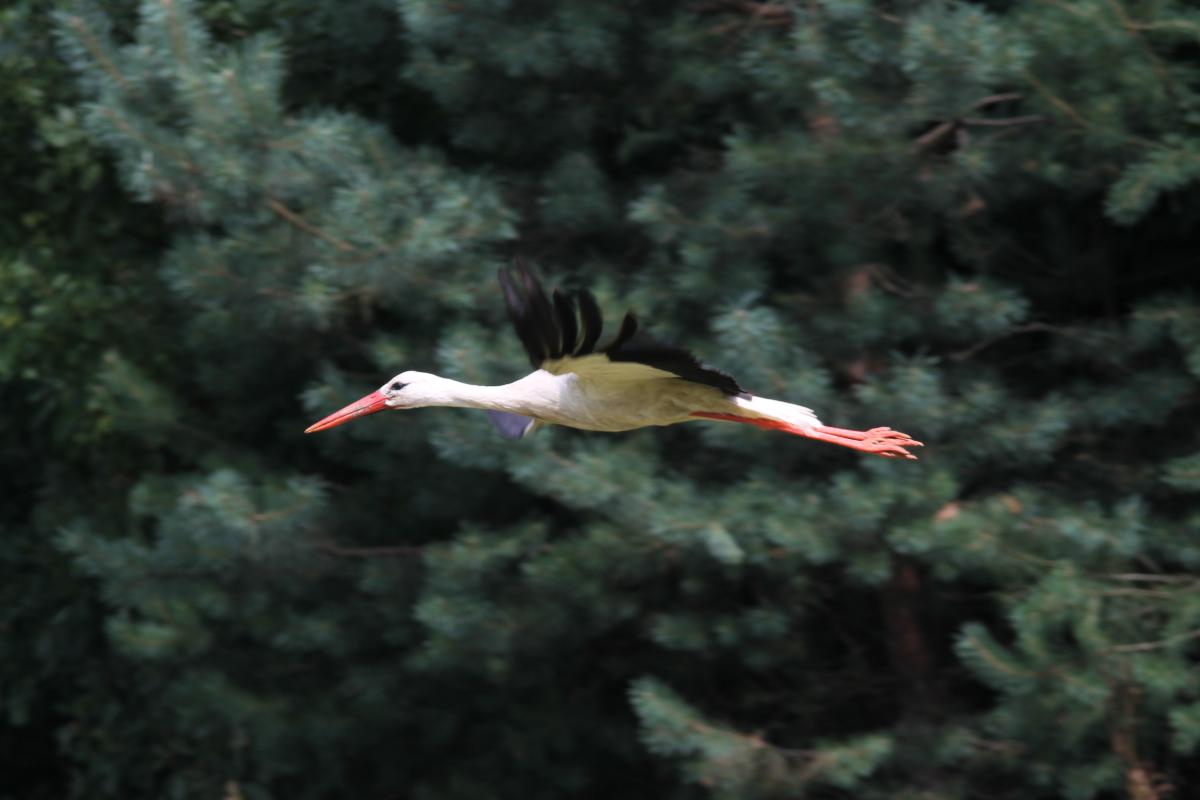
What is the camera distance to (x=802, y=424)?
207 inches

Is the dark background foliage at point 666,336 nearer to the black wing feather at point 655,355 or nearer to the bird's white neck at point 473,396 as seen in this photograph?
the bird's white neck at point 473,396

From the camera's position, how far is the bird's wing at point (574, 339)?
4.15 meters

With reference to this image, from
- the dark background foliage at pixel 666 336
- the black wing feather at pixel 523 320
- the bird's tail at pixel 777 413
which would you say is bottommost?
the dark background foliage at pixel 666 336

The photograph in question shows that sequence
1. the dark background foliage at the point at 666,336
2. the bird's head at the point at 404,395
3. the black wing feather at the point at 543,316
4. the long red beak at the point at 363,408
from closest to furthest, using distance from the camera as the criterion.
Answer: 1. the black wing feather at the point at 543,316
2. the bird's head at the point at 404,395
3. the long red beak at the point at 363,408
4. the dark background foliage at the point at 666,336

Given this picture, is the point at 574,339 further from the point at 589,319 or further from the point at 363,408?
the point at 363,408

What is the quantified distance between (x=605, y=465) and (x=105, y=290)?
3182 millimetres

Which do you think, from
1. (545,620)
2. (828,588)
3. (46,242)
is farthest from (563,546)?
(46,242)

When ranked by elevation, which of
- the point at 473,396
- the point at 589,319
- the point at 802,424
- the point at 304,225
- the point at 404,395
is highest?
the point at 589,319

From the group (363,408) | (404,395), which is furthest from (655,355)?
(363,408)

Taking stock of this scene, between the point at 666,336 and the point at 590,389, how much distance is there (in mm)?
2303

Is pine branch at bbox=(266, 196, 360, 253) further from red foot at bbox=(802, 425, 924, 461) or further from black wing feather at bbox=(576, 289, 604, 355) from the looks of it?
black wing feather at bbox=(576, 289, 604, 355)

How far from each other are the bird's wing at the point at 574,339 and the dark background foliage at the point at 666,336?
2.30 meters

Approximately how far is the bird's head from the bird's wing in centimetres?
99

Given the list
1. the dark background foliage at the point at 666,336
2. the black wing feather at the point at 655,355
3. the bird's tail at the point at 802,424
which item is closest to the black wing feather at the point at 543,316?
the black wing feather at the point at 655,355
